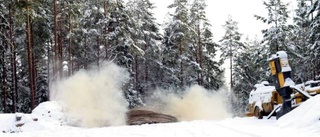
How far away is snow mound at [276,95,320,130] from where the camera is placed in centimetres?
975

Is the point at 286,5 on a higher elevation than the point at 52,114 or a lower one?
higher

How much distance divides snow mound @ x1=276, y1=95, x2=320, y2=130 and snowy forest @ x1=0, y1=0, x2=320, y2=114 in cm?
1761

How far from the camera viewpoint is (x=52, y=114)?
58.1 ft

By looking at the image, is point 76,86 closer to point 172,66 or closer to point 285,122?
point 285,122

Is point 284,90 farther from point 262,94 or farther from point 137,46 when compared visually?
point 137,46

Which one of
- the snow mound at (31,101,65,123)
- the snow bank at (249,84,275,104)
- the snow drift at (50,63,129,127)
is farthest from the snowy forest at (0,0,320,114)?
the snow bank at (249,84,275,104)

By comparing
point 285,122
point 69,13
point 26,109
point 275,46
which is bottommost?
point 26,109

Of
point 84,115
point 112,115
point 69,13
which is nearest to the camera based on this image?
point 84,115

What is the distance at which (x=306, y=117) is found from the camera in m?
10.5

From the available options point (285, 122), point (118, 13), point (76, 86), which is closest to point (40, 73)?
point (118, 13)

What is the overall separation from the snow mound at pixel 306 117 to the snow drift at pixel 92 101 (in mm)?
10150

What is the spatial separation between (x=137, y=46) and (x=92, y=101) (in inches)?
666

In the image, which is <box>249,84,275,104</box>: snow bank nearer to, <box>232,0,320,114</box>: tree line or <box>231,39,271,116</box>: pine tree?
<box>232,0,320,114</box>: tree line

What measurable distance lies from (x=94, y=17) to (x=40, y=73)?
28.1 ft
